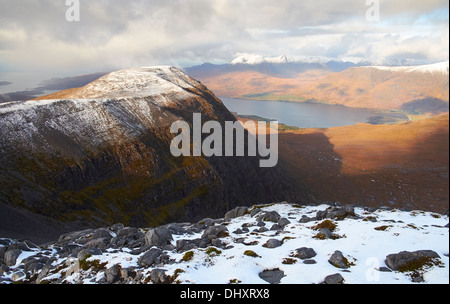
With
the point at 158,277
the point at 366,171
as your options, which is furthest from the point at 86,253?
the point at 366,171

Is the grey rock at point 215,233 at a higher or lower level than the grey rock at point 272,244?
lower

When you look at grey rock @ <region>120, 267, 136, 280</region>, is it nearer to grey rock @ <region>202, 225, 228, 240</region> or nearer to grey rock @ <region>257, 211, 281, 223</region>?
grey rock @ <region>202, 225, 228, 240</region>

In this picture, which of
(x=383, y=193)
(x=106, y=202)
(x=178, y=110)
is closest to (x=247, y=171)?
(x=178, y=110)

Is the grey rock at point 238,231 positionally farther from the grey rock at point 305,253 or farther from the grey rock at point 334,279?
the grey rock at point 334,279

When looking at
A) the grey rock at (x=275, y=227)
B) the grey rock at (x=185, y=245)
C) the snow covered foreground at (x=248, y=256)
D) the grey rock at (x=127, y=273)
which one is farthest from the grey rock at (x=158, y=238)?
the grey rock at (x=275, y=227)

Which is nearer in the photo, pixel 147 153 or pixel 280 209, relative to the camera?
pixel 280 209

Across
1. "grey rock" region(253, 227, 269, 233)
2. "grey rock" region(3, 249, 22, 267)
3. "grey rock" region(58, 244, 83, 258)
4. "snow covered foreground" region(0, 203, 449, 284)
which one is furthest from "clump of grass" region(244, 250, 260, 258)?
"grey rock" region(3, 249, 22, 267)
